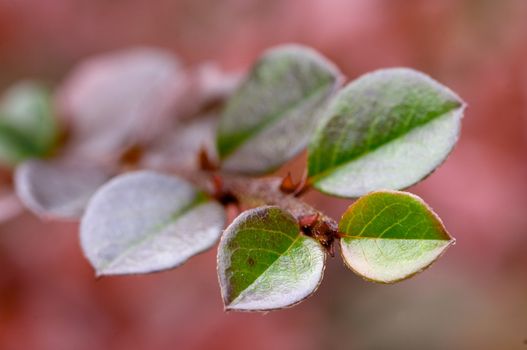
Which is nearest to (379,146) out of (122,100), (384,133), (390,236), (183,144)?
(384,133)

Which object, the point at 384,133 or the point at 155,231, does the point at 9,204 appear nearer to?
the point at 155,231

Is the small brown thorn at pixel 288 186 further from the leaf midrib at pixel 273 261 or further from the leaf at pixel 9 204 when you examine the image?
the leaf at pixel 9 204

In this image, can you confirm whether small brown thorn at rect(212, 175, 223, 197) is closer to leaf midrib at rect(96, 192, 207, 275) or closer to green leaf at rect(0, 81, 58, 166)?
leaf midrib at rect(96, 192, 207, 275)

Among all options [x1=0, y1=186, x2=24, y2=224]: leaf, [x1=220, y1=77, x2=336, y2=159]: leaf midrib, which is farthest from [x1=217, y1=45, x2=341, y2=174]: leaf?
[x1=0, y1=186, x2=24, y2=224]: leaf

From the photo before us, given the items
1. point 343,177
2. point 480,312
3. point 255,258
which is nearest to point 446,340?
point 480,312

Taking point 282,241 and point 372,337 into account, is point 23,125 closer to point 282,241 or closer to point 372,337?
point 282,241

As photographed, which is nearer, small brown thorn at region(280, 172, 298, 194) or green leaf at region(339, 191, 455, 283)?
green leaf at region(339, 191, 455, 283)
